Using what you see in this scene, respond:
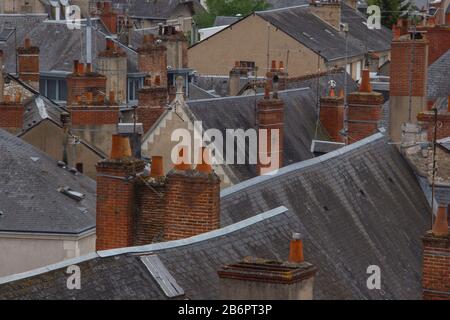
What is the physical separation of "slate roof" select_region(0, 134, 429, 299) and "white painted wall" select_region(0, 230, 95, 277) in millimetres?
6289

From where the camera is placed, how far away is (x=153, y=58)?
61156mm

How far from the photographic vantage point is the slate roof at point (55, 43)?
220 ft

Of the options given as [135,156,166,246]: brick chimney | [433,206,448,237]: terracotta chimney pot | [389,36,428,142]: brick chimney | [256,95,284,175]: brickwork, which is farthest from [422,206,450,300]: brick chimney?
[256,95,284,175]: brickwork

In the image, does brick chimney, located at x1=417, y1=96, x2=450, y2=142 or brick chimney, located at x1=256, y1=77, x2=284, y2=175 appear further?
brick chimney, located at x1=256, y1=77, x2=284, y2=175

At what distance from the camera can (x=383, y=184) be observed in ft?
107

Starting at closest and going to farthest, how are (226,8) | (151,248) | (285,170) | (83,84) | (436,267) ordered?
(151,248) < (436,267) < (285,170) < (83,84) < (226,8)

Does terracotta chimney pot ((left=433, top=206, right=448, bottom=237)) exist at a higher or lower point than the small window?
higher

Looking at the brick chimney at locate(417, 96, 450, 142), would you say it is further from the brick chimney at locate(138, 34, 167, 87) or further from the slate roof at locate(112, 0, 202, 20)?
the slate roof at locate(112, 0, 202, 20)

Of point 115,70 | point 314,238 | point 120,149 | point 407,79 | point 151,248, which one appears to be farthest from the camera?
point 115,70

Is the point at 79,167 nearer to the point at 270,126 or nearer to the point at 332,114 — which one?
the point at 270,126

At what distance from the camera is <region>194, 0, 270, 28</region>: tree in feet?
368

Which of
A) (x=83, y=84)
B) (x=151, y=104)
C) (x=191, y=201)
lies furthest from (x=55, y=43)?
(x=191, y=201)

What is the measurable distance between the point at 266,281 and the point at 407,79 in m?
21.7
